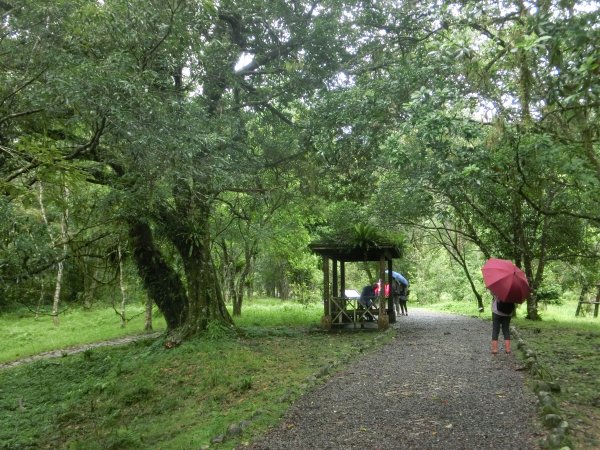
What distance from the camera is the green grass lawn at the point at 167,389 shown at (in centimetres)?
739

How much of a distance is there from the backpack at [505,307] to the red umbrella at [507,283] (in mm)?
327

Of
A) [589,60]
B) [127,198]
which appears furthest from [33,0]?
[589,60]

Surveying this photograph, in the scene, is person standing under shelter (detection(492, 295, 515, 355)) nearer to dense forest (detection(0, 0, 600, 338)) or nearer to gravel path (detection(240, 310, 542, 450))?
gravel path (detection(240, 310, 542, 450))

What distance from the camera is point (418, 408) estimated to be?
6355 mm

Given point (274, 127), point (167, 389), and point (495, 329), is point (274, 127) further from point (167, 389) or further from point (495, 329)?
point (495, 329)

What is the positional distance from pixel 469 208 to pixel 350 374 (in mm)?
9954

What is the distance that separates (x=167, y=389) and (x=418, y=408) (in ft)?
18.7

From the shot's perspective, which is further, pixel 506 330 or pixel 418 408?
pixel 506 330

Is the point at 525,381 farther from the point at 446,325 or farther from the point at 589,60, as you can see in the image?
the point at 446,325

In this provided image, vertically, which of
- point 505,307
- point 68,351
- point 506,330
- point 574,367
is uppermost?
point 505,307

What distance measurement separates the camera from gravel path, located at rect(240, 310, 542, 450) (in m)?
5.24

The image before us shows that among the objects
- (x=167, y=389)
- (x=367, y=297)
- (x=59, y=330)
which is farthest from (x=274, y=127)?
(x=59, y=330)

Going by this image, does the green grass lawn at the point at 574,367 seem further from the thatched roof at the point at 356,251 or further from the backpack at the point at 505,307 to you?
the thatched roof at the point at 356,251

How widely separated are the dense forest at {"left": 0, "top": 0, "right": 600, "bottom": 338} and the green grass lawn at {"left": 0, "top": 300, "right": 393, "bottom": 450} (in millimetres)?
1912
